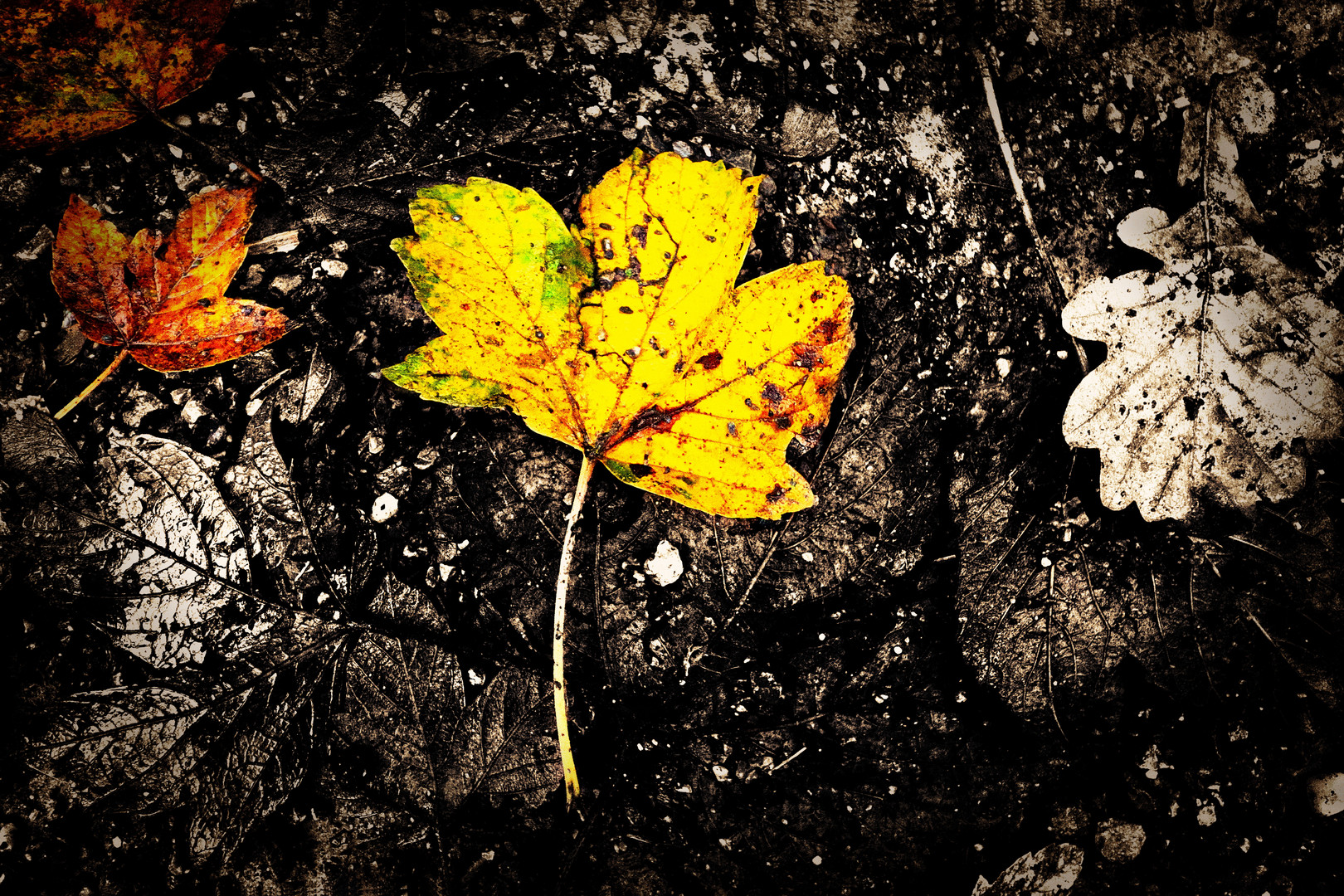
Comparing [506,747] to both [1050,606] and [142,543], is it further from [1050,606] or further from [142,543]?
[1050,606]

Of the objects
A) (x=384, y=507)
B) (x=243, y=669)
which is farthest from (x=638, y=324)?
(x=243, y=669)

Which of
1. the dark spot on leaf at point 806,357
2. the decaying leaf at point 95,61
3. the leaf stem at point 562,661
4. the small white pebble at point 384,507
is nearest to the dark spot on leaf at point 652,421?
the leaf stem at point 562,661

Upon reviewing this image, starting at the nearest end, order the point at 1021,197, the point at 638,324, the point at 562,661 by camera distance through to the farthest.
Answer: the point at 638,324 < the point at 562,661 < the point at 1021,197

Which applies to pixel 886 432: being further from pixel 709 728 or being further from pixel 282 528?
pixel 282 528

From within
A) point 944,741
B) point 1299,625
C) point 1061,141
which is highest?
point 1061,141

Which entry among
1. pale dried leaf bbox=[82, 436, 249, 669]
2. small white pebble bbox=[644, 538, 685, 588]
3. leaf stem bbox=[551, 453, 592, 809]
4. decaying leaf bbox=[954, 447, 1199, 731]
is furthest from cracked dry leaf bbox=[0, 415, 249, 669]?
decaying leaf bbox=[954, 447, 1199, 731]

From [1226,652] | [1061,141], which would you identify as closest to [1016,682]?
[1226,652]
